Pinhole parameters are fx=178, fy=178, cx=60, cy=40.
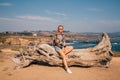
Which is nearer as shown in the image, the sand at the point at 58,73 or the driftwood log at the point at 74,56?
the sand at the point at 58,73

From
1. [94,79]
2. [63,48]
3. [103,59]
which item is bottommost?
[94,79]

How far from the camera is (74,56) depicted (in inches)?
401

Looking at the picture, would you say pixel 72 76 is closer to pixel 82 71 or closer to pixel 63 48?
pixel 82 71

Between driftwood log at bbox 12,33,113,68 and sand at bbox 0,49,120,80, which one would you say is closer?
sand at bbox 0,49,120,80

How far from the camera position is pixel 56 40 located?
33.8ft

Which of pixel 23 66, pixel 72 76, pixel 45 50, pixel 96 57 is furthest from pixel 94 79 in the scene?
pixel 23 66

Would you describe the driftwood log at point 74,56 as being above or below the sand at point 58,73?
above

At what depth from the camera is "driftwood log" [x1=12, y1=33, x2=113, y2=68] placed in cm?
1010

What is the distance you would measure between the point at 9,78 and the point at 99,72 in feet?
15.7

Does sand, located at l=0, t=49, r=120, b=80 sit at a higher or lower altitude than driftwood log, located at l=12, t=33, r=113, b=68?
lower

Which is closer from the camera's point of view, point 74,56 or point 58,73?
point 58,73

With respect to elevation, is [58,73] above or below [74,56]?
below

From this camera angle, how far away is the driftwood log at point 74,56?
1010cm

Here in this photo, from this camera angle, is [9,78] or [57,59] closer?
[9,78]
